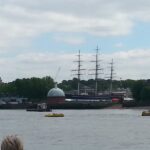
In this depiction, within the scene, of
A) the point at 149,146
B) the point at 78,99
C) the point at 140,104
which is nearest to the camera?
the point at 149,146

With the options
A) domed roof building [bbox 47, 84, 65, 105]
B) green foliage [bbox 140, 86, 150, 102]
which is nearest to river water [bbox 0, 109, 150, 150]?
green foliage [bbox 140, 86, 150, 102]

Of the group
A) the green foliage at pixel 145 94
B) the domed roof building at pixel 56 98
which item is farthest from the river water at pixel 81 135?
the domed roof building at pixel 56 98

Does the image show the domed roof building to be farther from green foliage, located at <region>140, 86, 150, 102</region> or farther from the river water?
the river water

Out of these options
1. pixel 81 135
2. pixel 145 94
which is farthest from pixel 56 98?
pixel 81 135

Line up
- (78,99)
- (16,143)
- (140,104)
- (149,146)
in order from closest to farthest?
1. (16,143)
2. (149,146)
3. (140,104)
4. (78,99)

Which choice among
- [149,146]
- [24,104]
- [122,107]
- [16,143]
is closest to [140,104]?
[122,107]

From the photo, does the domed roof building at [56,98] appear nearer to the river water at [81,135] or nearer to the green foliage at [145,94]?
the green foliage at [145,94]

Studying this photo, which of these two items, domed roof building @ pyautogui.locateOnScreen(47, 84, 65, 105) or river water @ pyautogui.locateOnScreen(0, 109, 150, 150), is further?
domed roof building @ pyautogui.locateOnScreen(47, 84, 65, 105)

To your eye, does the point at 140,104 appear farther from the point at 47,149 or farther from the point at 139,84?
the point at 47,149

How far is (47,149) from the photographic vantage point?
34.3 m

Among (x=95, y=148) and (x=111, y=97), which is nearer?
(x=95, y=148)

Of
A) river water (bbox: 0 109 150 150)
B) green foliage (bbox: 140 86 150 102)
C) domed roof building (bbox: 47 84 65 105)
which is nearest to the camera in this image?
river water (bbox: 0 109 150 150)

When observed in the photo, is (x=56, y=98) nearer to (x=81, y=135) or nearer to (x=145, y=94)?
(x=145, y=94)

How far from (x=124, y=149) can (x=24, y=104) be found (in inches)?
5959
